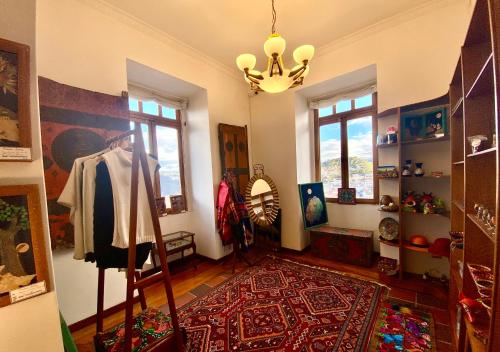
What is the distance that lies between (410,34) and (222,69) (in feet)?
8.31

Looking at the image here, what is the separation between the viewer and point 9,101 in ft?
2.82

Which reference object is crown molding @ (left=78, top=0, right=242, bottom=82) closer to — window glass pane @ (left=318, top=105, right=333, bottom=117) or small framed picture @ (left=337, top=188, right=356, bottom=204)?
window glass pane @ (left=318, top=105, right=333, bottom=117)

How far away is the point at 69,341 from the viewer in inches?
→ 49.7

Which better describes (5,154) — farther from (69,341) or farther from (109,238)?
(69,341)

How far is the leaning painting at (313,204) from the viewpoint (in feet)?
10.8

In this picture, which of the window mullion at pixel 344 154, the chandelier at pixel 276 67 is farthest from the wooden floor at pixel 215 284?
the chandelier at pixel 276 67

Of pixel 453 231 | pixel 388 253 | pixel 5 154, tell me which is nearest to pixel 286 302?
pixel 388 253

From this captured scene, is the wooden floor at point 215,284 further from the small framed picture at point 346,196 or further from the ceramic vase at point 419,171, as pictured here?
the ceramic vase at point 419,171

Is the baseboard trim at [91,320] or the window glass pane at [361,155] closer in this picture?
the baseboard trim at [91,320]

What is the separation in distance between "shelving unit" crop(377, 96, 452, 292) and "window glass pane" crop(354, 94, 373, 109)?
2.40 ft

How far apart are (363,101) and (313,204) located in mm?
1810

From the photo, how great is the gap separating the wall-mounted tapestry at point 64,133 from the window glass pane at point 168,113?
1.29 meters

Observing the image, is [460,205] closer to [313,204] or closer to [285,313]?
[285,313]

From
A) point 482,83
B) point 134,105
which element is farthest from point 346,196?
point 134,105
